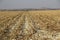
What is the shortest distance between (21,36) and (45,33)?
15 cm

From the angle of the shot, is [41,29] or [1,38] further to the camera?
[41,29]

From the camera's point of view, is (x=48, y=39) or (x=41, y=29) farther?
(x=41, y=29)

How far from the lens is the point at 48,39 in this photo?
0.76 m

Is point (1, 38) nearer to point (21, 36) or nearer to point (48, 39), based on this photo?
point (21, 36)

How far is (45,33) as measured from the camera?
860 mm

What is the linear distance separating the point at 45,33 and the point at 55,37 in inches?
3.3
